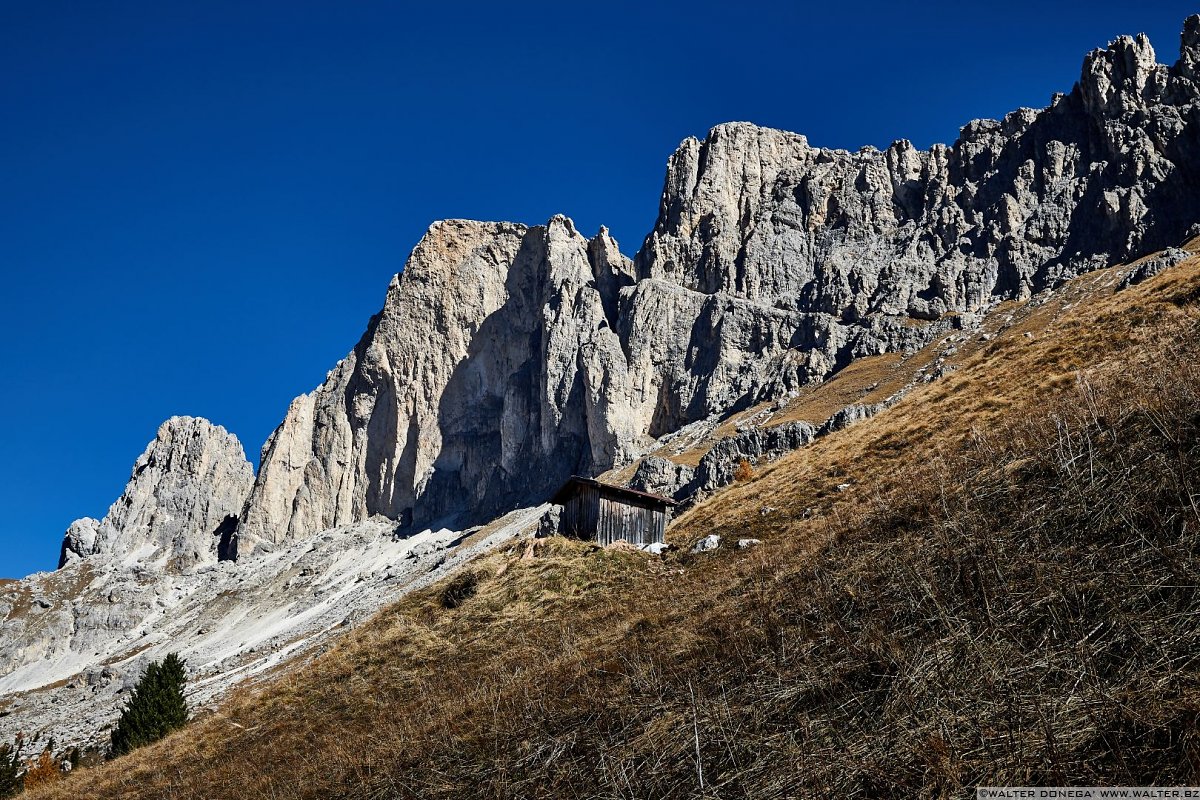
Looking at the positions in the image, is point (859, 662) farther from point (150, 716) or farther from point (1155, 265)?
point (1155, 265)

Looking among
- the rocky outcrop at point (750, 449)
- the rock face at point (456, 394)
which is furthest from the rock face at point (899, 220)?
the rocky outcrop at point (750, 449)

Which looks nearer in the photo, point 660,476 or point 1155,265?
point 1155,265

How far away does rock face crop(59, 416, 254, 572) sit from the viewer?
146 m

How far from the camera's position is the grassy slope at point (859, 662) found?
22.8ft

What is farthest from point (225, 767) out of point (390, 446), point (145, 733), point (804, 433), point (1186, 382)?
point (390, 446)

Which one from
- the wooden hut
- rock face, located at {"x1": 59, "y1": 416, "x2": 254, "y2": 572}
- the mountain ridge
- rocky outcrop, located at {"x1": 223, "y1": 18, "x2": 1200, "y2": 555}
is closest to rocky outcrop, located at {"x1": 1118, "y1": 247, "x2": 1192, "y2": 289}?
the mountain ridge

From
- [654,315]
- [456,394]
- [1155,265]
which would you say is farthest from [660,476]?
[456,394]

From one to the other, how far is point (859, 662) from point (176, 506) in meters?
167

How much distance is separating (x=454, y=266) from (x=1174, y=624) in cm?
15381

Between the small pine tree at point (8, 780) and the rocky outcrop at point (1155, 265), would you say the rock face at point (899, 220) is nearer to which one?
the rocky outcrop at point (1155, 265)

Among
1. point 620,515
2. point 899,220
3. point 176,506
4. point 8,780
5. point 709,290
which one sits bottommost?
point 8,780

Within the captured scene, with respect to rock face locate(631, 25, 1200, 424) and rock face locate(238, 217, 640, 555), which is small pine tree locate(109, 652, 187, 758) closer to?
rock face locate(631, 25, 1200, 424)

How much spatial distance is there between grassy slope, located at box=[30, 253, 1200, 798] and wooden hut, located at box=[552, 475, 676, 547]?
24.0ft

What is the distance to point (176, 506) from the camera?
152125 millimetres
